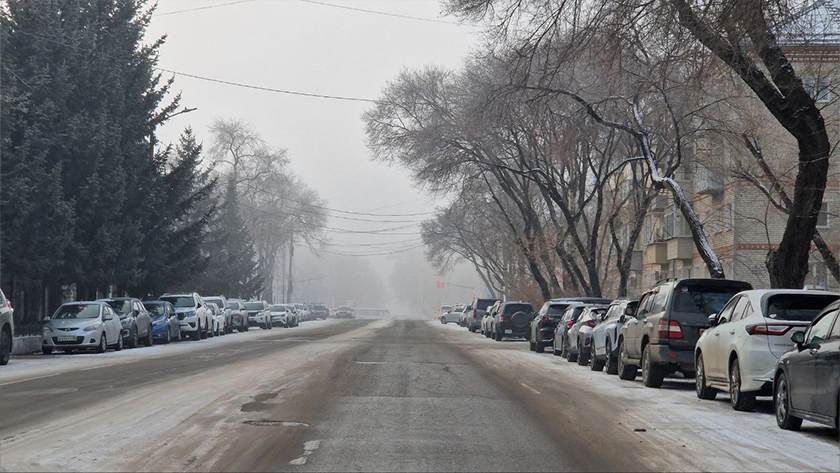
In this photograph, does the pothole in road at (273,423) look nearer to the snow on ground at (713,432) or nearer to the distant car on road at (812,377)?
the snow on ground at (713,432)

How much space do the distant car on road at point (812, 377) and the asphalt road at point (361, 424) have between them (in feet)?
1.01

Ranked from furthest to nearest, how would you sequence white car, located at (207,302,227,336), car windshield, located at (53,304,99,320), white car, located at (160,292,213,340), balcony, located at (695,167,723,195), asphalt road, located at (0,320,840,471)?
balcony, located at (695,167,723,195), white car, located at (207,302,227,336), white car, located at (160,292,213,340), car windshield, located at (53,304,99,320), asphalt road, located at (0,320,840,471)

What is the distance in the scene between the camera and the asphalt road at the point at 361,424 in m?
9.95

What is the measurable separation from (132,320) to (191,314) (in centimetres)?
820

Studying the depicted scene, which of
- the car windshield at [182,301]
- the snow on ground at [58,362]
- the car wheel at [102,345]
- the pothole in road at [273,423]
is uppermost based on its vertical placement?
the car windshield at [182,301]

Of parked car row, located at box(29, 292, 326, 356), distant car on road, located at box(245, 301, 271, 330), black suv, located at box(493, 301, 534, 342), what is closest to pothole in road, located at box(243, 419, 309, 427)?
parked car row, located at box(29, 292, 326, 356)

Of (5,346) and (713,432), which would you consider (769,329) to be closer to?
(713,432)

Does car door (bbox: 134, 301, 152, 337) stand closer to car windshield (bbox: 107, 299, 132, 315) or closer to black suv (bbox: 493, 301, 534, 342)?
car windshield (bbox: 107, 299, 132, 315)

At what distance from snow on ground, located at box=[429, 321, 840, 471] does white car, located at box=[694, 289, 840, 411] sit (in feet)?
1.29

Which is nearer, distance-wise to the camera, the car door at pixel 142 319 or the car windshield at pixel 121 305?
the car windshield at pixel 121 305

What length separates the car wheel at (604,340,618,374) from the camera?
24141 millimetres

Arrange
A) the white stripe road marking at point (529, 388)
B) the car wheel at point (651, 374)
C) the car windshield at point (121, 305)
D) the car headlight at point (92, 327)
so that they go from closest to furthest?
1. the white stripe road marking at point (529, 388)
2. the car wheel at point (651, 374)
3. the car headlight at point (92, 327)
4. the car windshield at point (121, 305)

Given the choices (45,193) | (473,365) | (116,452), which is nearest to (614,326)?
(473,365)

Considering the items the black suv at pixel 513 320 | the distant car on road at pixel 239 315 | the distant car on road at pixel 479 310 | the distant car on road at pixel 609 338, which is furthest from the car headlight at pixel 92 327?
the distant car on road at pixel 479 310
